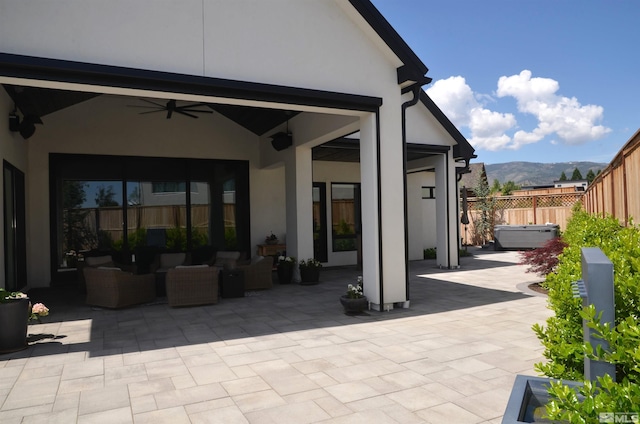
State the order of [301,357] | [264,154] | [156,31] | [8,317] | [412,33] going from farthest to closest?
[264,154]
[412,33]
[156,31]
[8,317]
[301,357]

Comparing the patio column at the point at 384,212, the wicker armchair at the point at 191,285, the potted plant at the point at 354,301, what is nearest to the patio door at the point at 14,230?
the wicker armchair at the point at 191,285

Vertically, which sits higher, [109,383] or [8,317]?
[8,317]

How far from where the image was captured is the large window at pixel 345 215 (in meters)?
13.2

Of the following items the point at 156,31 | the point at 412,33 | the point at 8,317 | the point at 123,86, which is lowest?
the point at 8,317

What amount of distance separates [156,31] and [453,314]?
227 inches

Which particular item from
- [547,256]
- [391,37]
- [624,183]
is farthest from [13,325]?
[547,256]

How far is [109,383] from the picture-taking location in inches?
159

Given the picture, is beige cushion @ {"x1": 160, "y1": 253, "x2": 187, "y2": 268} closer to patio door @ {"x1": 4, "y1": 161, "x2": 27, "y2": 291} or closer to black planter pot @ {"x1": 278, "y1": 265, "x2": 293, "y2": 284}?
black planter pot @ {"x1": 278, "y1": 265, "x2": 293, "y2": 284}

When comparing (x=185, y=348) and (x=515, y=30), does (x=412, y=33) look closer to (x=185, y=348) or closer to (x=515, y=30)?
(x=515, y=30)

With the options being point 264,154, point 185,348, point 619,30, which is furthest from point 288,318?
point 619,30

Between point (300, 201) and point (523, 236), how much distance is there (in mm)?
10882

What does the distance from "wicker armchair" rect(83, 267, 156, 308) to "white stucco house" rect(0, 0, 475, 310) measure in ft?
4.21

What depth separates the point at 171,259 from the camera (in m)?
9.88

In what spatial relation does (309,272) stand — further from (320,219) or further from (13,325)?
(13,325)
